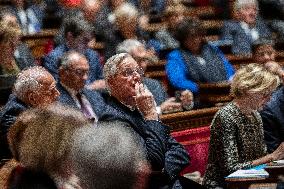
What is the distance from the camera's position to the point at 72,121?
1545 millimetres

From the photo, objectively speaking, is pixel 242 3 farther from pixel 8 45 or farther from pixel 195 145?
pixel 8 45

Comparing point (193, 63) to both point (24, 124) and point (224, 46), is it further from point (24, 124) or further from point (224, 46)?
point (24, 124)

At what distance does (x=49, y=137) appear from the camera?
151 centimetres

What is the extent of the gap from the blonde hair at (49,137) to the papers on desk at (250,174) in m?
1.53

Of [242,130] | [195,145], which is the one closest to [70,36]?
[195,145]

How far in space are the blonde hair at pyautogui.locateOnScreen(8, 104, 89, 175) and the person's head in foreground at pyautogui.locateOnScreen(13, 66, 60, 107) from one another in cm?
163

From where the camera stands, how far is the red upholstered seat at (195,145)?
405 cm

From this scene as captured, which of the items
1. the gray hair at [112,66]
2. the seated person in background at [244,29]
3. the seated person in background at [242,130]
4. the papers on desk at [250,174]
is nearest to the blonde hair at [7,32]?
the gray hair at [112,66]

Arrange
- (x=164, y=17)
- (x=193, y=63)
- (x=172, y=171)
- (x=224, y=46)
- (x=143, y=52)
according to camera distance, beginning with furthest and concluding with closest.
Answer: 1. (x=164, y=17)
2. (x=224, y=46)
3. (x=193, y=63)
4. (x=143, y=52)
5. (x=172, y=171)

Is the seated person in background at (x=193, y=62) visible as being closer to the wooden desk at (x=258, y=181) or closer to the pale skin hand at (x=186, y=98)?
the pale skin hand at (x=186, y=98)

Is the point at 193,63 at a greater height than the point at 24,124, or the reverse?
the point at 24,124

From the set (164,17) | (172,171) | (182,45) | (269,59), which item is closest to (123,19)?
(182,45)

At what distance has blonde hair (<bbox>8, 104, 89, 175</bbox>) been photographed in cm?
149

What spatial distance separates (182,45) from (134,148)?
147 inches
